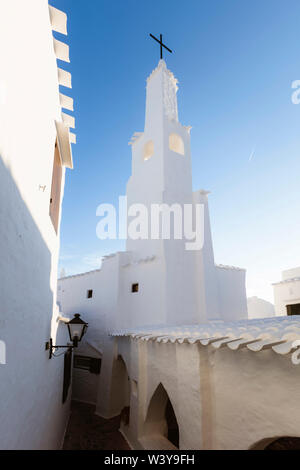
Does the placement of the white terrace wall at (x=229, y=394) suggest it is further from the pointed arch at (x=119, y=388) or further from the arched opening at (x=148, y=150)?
the arched opening at (x=148, y=150)

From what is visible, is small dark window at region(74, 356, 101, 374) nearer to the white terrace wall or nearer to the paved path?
the paved path

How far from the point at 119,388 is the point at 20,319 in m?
10.3

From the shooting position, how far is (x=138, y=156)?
13.2 m

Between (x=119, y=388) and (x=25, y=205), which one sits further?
(x=119, y=388)

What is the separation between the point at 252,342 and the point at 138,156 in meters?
11.7

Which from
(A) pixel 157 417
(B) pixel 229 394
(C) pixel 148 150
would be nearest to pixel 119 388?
(A) pixel 157 417

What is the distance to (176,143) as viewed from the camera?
13.0 m

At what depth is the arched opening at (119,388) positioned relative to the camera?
1076 cm

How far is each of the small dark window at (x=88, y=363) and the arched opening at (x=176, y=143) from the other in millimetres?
11192

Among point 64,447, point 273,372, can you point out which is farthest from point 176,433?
point 273,372

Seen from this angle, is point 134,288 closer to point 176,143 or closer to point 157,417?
point 157,417

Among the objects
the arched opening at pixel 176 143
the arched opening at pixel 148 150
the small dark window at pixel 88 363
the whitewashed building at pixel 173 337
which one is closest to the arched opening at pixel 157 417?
the whitewashed building at pixel 173 337

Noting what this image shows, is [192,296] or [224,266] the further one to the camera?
[224,266]

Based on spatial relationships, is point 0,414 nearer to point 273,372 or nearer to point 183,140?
point 273,372
